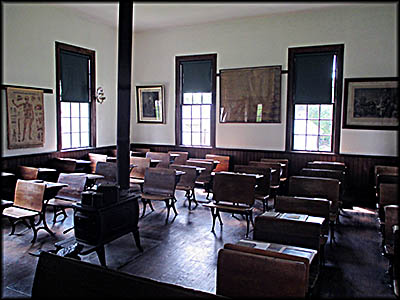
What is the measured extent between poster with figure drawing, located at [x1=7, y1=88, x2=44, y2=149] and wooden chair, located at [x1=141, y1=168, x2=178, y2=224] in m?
2.67

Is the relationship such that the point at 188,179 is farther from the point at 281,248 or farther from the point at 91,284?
the point at 91,284

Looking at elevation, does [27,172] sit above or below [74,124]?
below

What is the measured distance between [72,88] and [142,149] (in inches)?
97.4

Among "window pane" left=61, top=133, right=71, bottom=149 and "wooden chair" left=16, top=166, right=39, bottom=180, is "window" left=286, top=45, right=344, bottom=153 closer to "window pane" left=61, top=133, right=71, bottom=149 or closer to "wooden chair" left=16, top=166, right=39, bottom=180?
"window pane" left=61, top=133, right=71, bottom=149

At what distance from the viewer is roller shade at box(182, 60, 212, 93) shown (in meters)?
8.86

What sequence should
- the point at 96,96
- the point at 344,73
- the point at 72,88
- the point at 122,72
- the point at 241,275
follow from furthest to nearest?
the point at 96,96
the point at 72,88
the point at 344,73
the point at 122,72
the point at 241,275

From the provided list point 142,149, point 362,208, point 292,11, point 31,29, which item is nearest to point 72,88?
point 31,29

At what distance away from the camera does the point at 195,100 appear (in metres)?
9.13

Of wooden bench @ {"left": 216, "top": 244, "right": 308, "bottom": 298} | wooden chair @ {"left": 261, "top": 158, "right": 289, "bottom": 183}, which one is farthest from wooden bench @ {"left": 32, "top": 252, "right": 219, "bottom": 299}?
wooden chair @ {"left": 261, "top": 158, "right": 289, "bottom": 183}

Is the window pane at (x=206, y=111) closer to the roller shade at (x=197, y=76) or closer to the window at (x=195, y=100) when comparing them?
the window at (x=195, y=100)

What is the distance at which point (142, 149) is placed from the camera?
9703mm

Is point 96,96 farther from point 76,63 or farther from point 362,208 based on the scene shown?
point 362,208

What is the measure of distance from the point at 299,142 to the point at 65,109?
530 cm

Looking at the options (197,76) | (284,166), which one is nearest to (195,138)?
(197,76)
